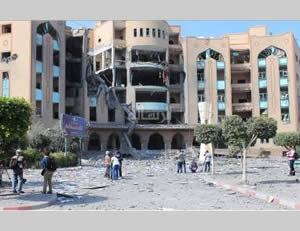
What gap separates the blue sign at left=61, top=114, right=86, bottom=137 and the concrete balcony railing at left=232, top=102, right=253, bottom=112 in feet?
110

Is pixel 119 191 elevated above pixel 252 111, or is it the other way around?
pixel 252 111

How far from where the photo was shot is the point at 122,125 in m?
57.4

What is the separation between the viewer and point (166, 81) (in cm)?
6394

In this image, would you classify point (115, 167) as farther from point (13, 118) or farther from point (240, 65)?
point (240, 65)

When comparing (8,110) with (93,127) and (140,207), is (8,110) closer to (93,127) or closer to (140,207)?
(140,207)

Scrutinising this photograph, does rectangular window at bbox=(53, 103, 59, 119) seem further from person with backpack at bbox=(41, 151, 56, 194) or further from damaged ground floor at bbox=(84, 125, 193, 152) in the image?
person with backpack at bbox=(41, 151, 56, 194)

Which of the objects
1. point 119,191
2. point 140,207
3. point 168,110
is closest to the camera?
point 140,207

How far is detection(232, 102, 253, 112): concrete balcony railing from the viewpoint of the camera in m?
63.9

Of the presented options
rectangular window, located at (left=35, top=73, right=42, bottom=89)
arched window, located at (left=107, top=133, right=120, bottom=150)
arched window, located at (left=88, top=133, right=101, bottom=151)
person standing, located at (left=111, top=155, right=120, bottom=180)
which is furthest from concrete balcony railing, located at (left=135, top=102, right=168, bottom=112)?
person standing, located at (left=111, top=155, right=120, bottom=180)

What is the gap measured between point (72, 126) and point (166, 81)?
100.0ft

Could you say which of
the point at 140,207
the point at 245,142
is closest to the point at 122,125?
the point at 245,142

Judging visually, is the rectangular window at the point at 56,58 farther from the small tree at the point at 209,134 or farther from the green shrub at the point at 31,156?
the small tree at the point at 209,134

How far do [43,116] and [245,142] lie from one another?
32.6m

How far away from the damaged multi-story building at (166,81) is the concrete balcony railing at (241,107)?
0.15 m
